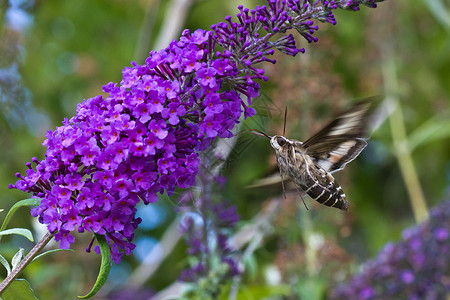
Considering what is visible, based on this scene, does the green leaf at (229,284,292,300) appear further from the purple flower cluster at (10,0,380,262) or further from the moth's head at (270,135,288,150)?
the purple flower cluster at (10,0,380,262)

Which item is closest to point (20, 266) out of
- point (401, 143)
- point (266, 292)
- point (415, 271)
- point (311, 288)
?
point (266, 292)

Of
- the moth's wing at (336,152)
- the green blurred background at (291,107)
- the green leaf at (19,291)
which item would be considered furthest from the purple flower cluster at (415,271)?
the green leaf at (19,291)

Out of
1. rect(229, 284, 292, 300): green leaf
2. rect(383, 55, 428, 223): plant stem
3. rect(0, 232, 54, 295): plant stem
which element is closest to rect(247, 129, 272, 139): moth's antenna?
rect(0, 232, 54, 295): plant stem

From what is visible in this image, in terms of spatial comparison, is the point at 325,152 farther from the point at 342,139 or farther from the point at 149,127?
the point at 149,127

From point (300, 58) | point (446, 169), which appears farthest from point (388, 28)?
point (446, 169)

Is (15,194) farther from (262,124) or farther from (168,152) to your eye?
(168,152)

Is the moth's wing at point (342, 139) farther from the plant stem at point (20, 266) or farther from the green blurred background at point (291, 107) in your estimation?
the plant stem at point (20, 266)
